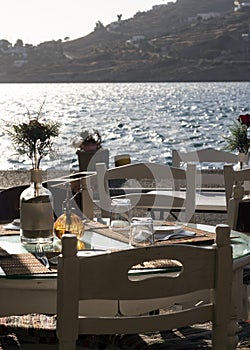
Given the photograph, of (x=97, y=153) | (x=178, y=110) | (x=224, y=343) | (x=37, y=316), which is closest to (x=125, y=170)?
(x=37, y=316)

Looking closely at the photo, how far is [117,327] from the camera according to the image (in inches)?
83.8

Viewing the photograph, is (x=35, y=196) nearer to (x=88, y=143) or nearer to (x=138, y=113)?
(x=88, y=143)

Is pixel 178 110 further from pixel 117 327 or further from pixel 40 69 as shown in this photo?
pixel 117 327

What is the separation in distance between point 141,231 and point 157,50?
6037 centimetres

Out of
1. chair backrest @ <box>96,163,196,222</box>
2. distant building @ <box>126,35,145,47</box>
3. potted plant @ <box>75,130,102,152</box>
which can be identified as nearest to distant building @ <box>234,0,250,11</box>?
distant building @ <box>126,35,145,47</box>

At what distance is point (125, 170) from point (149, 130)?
35848mm

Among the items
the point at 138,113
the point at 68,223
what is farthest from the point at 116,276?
the point at 138,113

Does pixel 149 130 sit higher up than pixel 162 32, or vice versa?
pixel 162 32

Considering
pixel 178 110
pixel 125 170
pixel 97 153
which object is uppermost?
pixel 125 170

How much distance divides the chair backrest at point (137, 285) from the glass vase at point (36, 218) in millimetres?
892

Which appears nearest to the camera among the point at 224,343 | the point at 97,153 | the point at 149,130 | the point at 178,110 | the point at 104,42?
the point at 224,343

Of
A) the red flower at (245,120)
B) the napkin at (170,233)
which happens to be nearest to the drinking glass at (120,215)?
the napkin at (170,233)

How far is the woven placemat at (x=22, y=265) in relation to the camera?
2.52m

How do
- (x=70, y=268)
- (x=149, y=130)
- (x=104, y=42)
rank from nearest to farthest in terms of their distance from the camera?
(x=70, y=268), (x=149, y=130), (x=104, y=42)
